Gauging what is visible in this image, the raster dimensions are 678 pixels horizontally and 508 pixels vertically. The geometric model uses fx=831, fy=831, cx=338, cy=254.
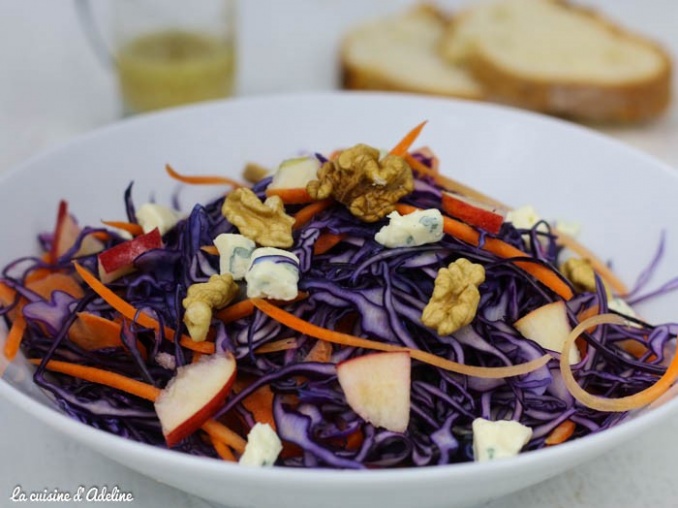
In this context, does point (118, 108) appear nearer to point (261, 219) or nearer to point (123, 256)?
point (123, 256)

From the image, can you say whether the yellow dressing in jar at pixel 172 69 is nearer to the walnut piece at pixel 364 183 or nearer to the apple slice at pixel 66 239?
the apple slice at pixel 66 239

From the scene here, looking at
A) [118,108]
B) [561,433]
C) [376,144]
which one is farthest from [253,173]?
[118,108]

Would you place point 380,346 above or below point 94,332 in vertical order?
above

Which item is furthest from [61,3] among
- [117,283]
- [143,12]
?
[117,283]

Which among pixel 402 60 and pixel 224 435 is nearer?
pixel 224 435

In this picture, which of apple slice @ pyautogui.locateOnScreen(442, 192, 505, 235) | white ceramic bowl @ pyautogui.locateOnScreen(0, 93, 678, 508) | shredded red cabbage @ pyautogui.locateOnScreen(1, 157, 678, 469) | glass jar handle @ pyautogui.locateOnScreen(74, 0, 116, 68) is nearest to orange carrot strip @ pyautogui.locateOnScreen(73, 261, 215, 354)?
shredded red cabbage @ pyautogui.locateOnScreen(1, 157, 678, 469)

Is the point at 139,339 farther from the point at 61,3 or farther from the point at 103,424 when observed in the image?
the point at 61,3

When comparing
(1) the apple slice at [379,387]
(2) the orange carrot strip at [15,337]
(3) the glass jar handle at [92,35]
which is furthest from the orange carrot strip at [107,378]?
(3) the glass jar handle at [92,35]

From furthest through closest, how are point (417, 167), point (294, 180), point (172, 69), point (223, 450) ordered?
point (172, 69) < point (417, 167) < point (294, 180) < point (223, 450)

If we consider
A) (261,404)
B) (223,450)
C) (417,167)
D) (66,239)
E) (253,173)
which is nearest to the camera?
(223,450)
